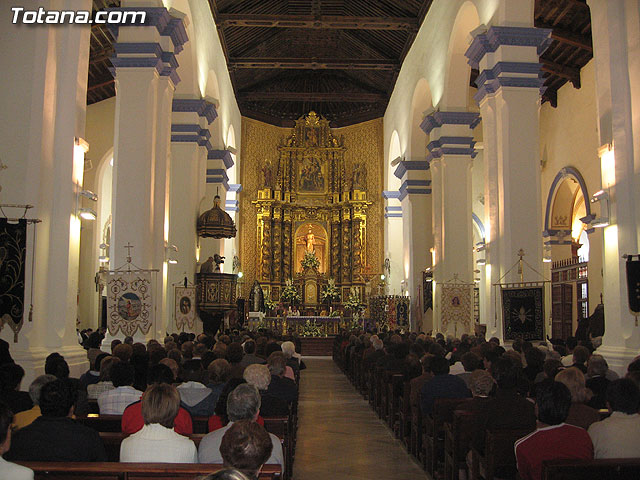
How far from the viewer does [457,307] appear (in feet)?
46.0

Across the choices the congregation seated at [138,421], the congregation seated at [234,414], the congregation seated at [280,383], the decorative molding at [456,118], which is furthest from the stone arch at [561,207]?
the congregation seated at [234,414]

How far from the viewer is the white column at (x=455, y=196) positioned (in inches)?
596

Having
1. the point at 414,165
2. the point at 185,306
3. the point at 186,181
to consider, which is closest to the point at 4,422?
the point at 185,306

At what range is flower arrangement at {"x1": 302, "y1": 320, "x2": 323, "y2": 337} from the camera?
2188 cm

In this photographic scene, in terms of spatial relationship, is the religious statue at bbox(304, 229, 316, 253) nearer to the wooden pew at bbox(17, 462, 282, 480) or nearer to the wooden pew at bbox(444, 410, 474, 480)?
the wooden pew at bbox(444, 410, 474, 480)

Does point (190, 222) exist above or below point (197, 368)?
above

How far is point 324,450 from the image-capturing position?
7133 mm

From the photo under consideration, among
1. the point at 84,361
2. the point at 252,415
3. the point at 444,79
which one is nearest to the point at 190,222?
the point at 444,79

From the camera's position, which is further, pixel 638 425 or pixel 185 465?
pixel 638 425

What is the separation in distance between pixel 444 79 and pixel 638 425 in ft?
41.1

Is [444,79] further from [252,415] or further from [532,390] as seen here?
[252,415]

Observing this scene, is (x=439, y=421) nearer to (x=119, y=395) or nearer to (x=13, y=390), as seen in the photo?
(x=119, y=395)

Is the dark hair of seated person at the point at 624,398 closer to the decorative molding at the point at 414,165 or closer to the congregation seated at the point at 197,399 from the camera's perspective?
the congregation seated at the point at 197,399

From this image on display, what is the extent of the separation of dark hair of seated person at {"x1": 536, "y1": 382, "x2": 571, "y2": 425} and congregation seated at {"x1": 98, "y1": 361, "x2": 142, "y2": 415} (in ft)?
9.56
